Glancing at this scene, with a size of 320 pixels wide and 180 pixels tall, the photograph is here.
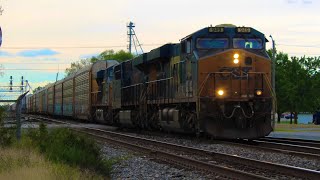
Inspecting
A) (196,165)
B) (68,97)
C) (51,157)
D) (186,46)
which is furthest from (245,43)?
(68,97)

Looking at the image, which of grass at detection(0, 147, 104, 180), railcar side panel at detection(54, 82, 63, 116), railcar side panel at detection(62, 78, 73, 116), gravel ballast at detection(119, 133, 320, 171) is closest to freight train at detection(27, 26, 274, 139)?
gravel ballast at detection(119, 133, 320, 171)

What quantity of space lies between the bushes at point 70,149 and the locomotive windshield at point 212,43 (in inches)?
227

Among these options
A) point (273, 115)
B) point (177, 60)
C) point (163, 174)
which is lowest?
point (163, 174)

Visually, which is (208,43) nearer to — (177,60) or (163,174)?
(177,60)

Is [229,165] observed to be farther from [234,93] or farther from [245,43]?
[245,43]

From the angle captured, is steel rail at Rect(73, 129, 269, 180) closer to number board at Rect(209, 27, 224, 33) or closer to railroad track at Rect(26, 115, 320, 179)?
railroad track at Rect(26, 115, 320, 179)

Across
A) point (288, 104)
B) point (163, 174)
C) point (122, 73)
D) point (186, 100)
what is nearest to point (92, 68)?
point (122, 73)

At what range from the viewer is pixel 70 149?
1073cm

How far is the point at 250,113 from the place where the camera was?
15.3 meters

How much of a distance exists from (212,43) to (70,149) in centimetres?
722

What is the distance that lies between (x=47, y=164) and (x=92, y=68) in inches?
908

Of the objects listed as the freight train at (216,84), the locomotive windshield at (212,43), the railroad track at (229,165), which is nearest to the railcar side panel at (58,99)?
the freight train at (216,84)

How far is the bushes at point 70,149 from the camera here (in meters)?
9.82

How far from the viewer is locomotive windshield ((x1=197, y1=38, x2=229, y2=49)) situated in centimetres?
1609
